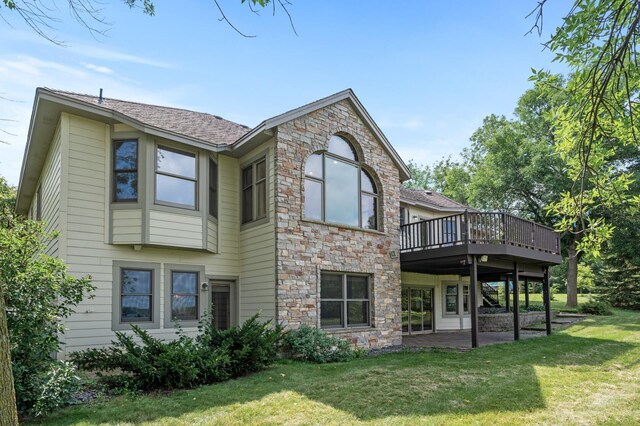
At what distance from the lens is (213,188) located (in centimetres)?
1220

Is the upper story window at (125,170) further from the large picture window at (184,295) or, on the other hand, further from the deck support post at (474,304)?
the deck support post at (474,304)

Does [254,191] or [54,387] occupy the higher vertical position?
[254,191]

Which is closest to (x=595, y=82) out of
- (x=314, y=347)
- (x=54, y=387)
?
(x=54, y=387)

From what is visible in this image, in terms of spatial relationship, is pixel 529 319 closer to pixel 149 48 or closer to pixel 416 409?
pixel 416 409

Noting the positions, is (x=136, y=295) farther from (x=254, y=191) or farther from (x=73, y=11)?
(x=73, y=11)

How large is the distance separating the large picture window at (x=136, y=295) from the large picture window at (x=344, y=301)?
4142 mm

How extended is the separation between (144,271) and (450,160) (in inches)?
1389

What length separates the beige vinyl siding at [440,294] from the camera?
18122 mm

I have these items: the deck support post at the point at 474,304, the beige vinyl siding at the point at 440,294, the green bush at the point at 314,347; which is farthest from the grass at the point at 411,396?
the beige vinyl siding at the point at 440,294

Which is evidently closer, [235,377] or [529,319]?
[235,377]

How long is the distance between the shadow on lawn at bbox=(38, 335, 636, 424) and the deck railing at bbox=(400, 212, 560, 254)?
3.24 meters

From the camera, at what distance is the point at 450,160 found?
41781mm

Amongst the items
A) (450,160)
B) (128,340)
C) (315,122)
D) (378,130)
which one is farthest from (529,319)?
(450,160)

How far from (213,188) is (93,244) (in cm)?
323
